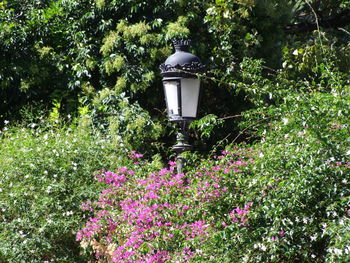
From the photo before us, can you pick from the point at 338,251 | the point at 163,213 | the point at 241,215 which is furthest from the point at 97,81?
the point at 338,251

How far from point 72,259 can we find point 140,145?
2.03m

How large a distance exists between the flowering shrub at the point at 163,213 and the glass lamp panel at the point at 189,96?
44cm

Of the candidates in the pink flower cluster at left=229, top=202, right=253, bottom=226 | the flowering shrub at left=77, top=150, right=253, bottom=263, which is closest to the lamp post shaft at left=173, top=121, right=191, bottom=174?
the flowering shrub at left=77, top=150, right=253, bottom=263

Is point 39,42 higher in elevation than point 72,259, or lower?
higher

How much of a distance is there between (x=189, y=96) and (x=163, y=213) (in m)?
0.89

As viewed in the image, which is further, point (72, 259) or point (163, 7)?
point (163, 7)

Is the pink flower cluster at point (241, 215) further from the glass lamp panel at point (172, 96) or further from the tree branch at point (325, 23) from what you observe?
the tree branch at point (325, 23)

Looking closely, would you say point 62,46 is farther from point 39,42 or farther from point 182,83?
point 182,83

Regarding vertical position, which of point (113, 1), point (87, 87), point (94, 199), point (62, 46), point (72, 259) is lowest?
point (72, 259)

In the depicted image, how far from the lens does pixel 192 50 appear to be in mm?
7180

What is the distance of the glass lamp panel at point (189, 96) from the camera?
14.6ft

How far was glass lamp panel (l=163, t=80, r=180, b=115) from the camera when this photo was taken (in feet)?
14.6

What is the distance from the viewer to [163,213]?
4.26m

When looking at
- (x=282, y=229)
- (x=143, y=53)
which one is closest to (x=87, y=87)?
(x=143, y=53)
